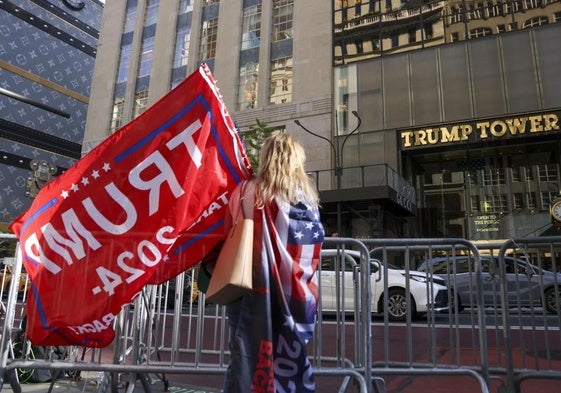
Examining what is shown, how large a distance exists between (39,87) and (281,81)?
24.0m

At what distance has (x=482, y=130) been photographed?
21906mm

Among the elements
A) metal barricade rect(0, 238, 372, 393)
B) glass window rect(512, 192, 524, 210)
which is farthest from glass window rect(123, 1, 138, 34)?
metal barricade rect(0, 238, 372, 393)

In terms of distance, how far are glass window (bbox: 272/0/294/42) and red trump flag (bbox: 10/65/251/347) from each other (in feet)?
85.3

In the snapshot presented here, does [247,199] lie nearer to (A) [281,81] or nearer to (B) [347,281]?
(B) [347,281]

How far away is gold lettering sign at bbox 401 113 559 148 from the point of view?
826 inches

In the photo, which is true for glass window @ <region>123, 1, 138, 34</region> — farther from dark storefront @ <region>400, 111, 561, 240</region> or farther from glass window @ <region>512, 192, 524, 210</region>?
glass window @ <region>512, 192, 524, 210</region>

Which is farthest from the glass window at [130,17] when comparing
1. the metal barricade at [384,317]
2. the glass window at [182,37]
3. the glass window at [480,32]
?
the metal barricade at [384,317]

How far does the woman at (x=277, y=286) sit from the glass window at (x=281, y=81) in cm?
2428

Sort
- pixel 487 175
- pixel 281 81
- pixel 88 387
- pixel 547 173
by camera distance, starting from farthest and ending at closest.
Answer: pixel 281 81 → pixel 487 175 → pixel 547 173 → pixel 88 387

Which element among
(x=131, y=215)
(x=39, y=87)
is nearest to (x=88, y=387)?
(x=131, y=215)

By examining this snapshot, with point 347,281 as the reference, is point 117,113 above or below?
above

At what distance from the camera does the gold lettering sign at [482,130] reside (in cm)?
2097

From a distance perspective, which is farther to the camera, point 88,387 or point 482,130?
point 482,130

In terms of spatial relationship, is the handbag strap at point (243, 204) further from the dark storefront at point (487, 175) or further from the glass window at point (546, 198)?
the glass window at point (546, 198)
